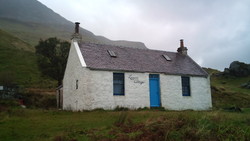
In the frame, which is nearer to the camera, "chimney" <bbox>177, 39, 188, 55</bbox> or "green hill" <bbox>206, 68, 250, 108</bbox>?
"chimney" <bbox>177, 39, 188, 55</bbox>

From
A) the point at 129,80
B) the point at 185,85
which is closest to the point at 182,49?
the point at 185,85

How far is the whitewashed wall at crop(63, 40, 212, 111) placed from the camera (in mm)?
17953

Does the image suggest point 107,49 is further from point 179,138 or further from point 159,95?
point 179,138

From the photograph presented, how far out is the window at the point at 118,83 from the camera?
18.8m

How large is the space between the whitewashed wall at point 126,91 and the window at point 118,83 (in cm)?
36

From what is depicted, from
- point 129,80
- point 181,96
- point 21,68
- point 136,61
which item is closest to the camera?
point 129,80

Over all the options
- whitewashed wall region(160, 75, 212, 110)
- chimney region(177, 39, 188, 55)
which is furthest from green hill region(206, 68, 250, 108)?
chimney region(177, 39, 188, 55)

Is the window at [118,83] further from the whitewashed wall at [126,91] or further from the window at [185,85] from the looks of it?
the window at [185,85]

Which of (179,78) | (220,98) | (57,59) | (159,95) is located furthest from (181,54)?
(57,59)

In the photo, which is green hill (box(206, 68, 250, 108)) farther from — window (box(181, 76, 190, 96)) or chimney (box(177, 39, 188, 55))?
chimney (box(177, 39, 188, 55))

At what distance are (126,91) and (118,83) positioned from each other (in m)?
0.91

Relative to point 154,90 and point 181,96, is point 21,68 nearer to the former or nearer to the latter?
point 154,90

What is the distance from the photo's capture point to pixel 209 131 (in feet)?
26.9

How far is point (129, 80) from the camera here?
19328 mm
